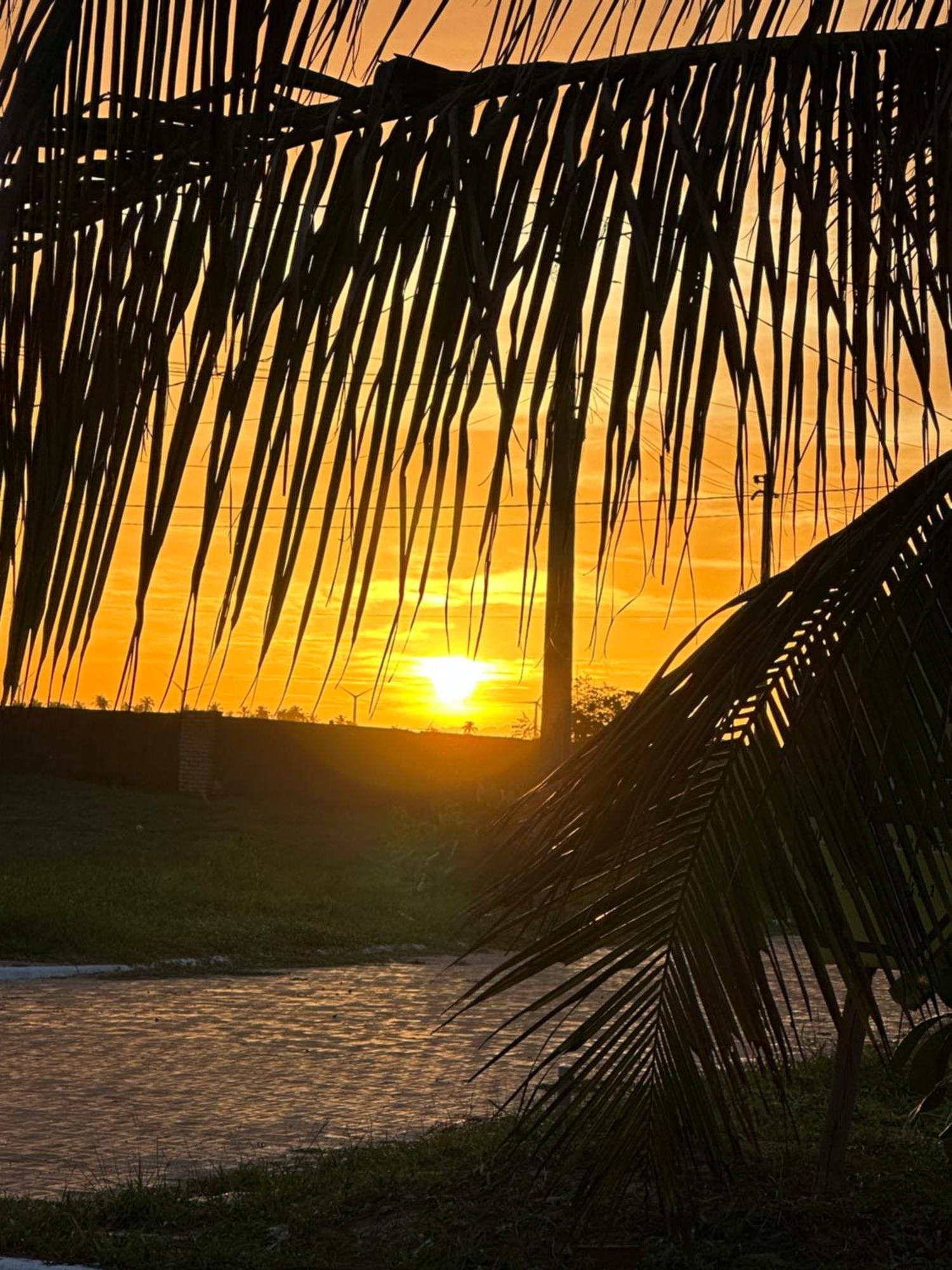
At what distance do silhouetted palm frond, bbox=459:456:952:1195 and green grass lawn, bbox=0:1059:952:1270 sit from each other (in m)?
2.12

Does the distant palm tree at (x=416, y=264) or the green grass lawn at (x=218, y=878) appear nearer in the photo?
the distant palm tree at (x=416, y=264)

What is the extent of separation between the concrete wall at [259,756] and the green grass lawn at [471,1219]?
920 inches

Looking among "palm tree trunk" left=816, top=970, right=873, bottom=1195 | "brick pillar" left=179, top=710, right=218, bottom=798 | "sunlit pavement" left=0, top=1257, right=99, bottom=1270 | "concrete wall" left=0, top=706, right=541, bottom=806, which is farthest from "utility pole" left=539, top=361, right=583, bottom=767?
"brick pillar" left=179, top=710, right=218, bottom=798

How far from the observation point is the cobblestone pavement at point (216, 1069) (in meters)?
7.71

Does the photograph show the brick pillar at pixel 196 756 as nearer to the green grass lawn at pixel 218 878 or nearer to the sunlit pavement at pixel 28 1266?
→ the green grass lawn at pixel 218 878

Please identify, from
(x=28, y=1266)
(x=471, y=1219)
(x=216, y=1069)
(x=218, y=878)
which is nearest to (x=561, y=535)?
(x=471, y=1219)

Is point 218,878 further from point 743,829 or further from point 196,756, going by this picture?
point 743,829

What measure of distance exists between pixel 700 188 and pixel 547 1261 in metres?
4.30

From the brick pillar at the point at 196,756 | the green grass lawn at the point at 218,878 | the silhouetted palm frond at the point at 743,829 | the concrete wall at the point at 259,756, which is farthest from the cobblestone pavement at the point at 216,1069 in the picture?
the brick pillar at the point at 196,756

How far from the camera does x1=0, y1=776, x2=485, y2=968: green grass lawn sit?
17.0 metres

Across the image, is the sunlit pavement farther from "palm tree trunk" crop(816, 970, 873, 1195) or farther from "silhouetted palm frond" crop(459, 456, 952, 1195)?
"silhouetted palm frond" crop(459, 456, 952, 1195)

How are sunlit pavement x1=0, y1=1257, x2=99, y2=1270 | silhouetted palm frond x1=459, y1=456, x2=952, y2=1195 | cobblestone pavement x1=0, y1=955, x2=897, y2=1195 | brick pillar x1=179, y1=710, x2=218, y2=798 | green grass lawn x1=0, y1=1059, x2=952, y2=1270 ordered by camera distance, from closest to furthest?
silhouetted palm frond x1=459, y1=456, x2=952, y2=1195
green grass lawn x1=0, y1=1059, x2=952, y2=1270
sunlit pavement x1=0, y1=1257, x2=99, y2=1270
cobblestone pavement x1=0, y1=955, x2=897, y2=1195
brick pillar x1=179, y1=710, x2=218, y2=798

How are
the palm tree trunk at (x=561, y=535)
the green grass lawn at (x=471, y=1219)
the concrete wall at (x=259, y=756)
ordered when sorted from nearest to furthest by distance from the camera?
1. the palm tree trunk at (x=561, y=535)
2. the green grass lawn at (x=471, y=1219)
3. the concrete wall at (x=259, y=756)

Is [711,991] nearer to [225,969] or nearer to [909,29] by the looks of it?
[909,29]
